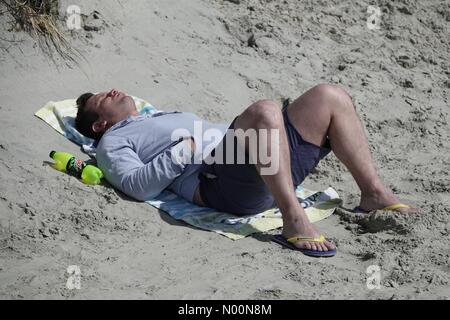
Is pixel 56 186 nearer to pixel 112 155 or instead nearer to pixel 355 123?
pixel 112 155

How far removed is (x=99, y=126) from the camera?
4438 millimetres

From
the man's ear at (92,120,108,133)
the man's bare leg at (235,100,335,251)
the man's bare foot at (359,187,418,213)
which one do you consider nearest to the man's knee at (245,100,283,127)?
the man's bare leg at (235,100,335,251)

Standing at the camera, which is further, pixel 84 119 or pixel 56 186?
pixel 84 119

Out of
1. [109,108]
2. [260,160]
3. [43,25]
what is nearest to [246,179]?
[260,160]

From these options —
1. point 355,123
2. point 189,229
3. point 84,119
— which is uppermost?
point 355,123

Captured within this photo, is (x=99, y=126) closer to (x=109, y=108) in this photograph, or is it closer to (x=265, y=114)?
(x=109, y=108)

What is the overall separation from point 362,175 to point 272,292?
3.24 ft

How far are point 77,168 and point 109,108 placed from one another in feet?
1.69

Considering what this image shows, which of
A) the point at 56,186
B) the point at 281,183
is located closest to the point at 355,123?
the point at 281,183

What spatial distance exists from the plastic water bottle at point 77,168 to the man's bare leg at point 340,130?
110cm

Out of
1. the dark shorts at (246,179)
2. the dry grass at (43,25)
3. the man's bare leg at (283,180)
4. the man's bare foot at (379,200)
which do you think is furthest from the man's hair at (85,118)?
the man's bare foot at (379,200)

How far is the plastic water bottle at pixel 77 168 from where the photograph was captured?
404 centimetres

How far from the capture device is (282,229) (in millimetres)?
3748
